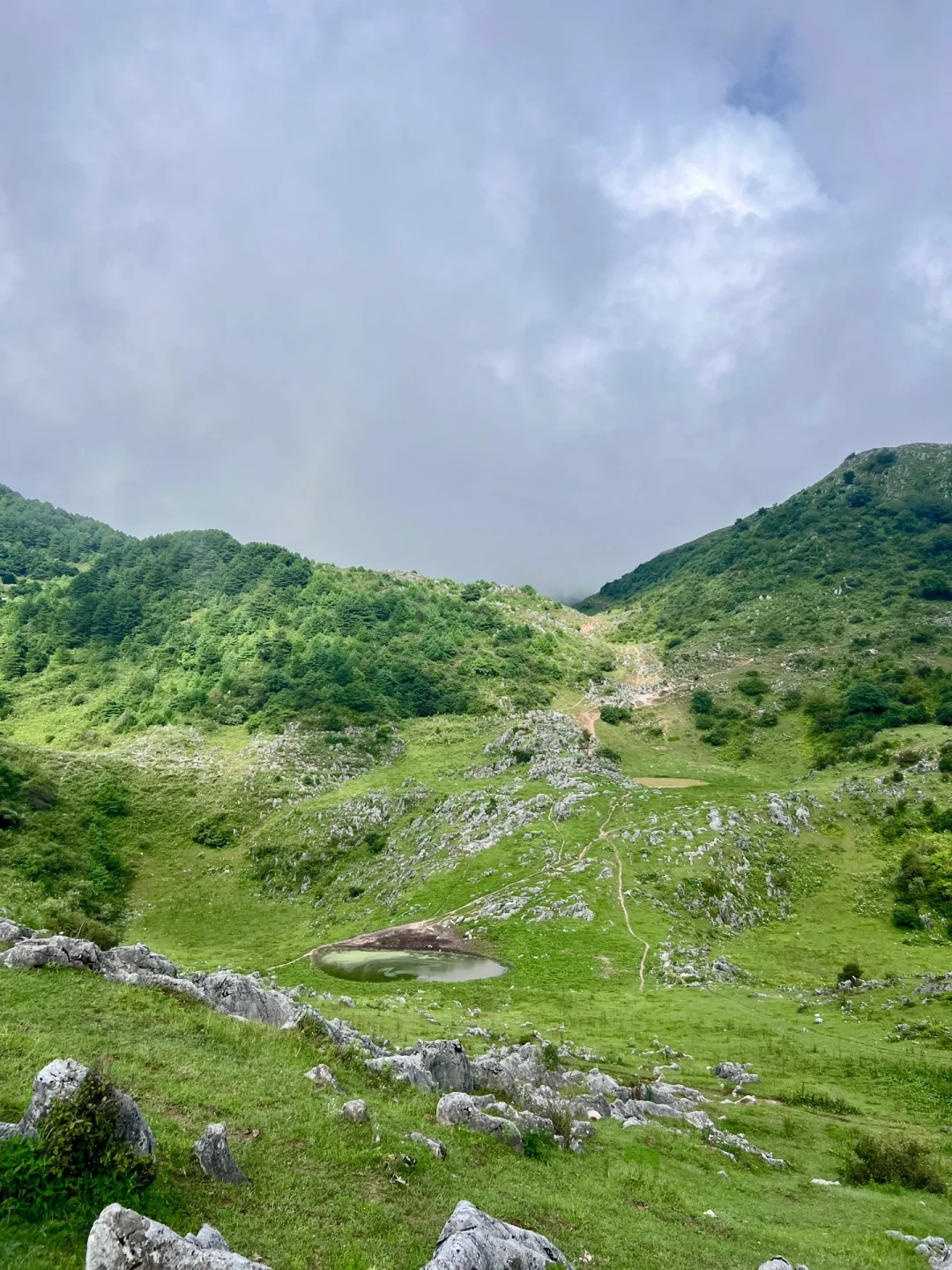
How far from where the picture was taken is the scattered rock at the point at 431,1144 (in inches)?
613

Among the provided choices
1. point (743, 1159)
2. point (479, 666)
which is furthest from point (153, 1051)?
point (479, 666)

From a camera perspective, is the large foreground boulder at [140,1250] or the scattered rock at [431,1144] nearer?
the large foreground boulder at [140,1250]

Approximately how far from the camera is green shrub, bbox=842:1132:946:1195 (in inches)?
845

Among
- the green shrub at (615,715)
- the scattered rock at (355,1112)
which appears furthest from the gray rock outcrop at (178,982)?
the green shrub at (615,715)

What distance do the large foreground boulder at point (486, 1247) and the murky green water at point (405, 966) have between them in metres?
37.8

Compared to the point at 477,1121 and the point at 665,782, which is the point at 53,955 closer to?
the point at 477,1121

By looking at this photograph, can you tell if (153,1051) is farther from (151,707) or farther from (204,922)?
(151,707)

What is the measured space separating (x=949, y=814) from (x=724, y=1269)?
6612cm

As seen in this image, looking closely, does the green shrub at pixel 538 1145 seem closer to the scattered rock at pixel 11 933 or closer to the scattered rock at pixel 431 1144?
the scattered rock at pixel 431 1144

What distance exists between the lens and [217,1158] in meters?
11.7

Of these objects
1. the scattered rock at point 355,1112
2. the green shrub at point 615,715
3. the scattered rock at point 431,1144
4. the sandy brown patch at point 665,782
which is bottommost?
the sandy brown patch at point 665,782

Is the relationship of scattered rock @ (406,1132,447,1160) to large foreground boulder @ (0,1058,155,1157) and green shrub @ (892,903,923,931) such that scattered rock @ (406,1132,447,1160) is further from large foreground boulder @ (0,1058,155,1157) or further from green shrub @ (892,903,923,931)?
green shrub @ (892,903,923,931)

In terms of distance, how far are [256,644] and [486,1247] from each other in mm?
132463

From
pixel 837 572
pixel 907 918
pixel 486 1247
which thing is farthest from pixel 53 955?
pixel 837 572
